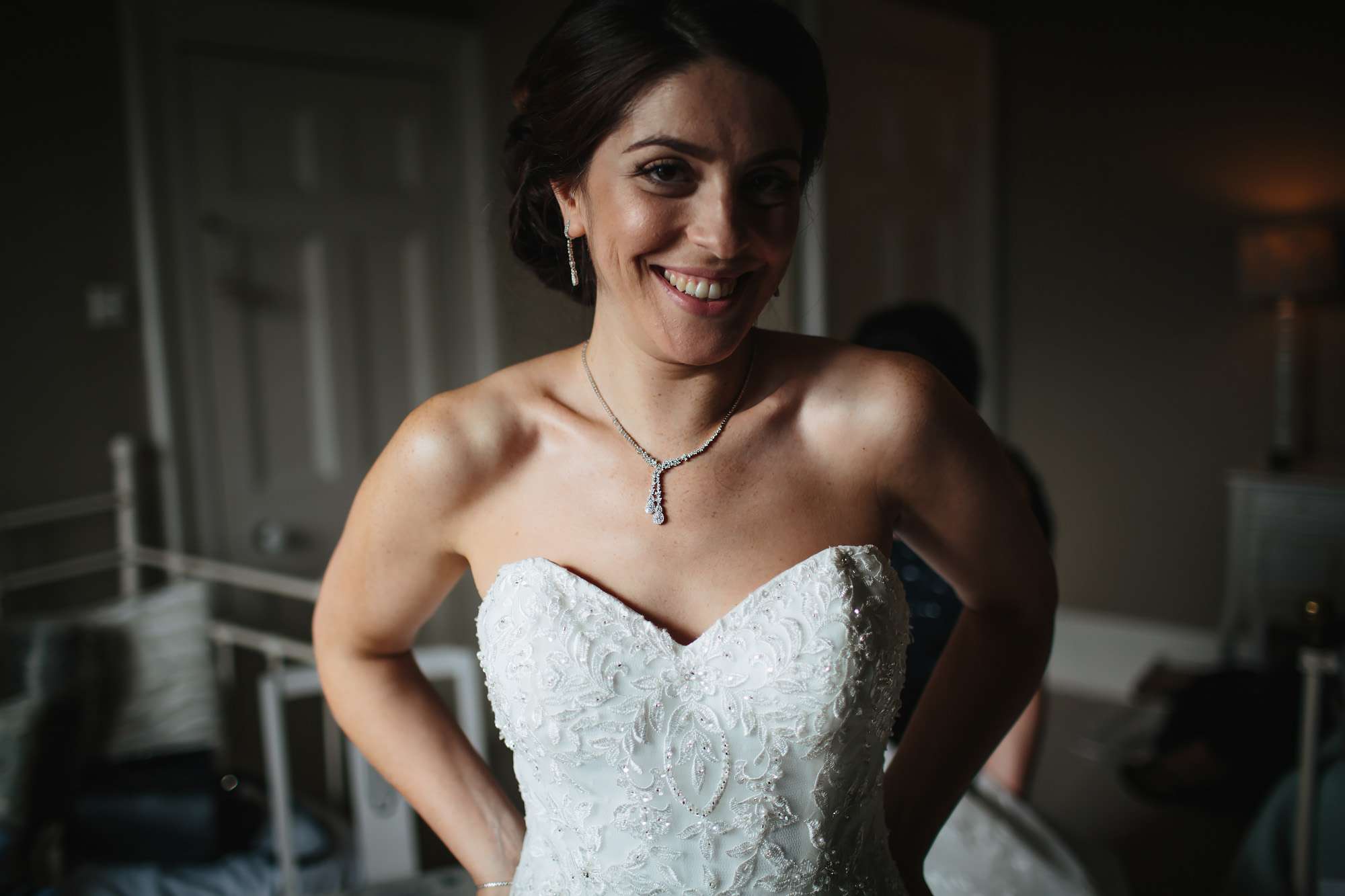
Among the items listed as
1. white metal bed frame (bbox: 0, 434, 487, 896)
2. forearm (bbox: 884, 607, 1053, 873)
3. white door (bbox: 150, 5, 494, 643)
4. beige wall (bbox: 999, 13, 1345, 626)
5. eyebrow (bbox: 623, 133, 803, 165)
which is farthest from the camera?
beige wall (bbox: 999, 13, 1345, 626)

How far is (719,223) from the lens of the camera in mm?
773

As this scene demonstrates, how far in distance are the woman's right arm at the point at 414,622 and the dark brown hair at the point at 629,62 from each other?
10.8 inches

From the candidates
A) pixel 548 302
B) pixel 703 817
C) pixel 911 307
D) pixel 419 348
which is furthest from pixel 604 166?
pixel 419 348

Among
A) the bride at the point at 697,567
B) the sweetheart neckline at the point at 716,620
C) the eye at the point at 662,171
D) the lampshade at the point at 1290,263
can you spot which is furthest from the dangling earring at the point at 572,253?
the lampshade at the point at 1290,263

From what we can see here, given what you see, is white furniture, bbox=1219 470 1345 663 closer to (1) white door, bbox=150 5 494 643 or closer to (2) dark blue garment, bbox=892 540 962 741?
Answer: (2) dark blue garment, bbox=892 540 962 741

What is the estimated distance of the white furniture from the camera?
359 centimetres

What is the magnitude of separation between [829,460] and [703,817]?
341 mm

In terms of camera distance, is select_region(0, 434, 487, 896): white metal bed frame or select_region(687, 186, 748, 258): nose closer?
select_region(687, 186, 748, 258): nose

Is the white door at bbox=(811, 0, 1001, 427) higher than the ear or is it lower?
higher

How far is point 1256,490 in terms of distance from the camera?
3734 mm

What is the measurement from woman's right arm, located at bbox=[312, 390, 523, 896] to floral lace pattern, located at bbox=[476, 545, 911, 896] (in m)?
0.10

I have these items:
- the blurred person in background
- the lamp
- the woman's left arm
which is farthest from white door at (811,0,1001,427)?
the woman's left arm

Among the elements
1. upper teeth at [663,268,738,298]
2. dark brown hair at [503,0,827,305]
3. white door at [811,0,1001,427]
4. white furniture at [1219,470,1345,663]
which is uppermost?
white door at [811,0,1001,427]

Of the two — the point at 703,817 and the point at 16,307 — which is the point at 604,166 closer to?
the point at 703,817
